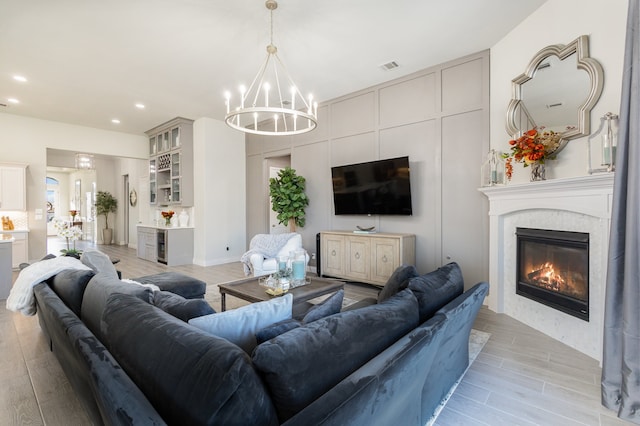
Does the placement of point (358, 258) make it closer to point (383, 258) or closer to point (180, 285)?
point (383, 258)

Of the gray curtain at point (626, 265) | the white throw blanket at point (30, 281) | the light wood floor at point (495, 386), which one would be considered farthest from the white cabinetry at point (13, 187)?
the gray curtain at point (626, 265)

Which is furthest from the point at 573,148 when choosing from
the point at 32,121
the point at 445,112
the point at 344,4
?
the point at 32,121

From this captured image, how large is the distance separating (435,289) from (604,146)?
1964 millimetres

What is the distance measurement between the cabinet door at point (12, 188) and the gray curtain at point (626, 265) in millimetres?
8758

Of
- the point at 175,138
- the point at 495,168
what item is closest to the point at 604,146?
the point at 495,168

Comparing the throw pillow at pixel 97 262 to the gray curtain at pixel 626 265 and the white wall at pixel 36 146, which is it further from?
the white wall at pixel 36 146

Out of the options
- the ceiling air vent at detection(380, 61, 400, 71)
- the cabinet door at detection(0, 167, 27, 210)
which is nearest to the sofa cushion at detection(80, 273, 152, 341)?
the ceiling air vent at detection(380, 61, 400, 71)

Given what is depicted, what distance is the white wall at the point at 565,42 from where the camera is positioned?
2.45 meters

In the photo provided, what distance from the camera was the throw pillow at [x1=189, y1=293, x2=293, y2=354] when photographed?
4.05 feet

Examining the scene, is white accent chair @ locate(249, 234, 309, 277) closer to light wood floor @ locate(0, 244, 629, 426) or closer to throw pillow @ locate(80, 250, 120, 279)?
throw pillow @ locate(80, 250, 120, 279)

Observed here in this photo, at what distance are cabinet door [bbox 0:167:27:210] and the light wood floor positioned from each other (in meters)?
4.15

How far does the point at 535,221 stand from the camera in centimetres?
314

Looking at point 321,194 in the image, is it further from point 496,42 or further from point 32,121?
point 32,121

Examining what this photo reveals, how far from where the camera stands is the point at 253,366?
93cm
